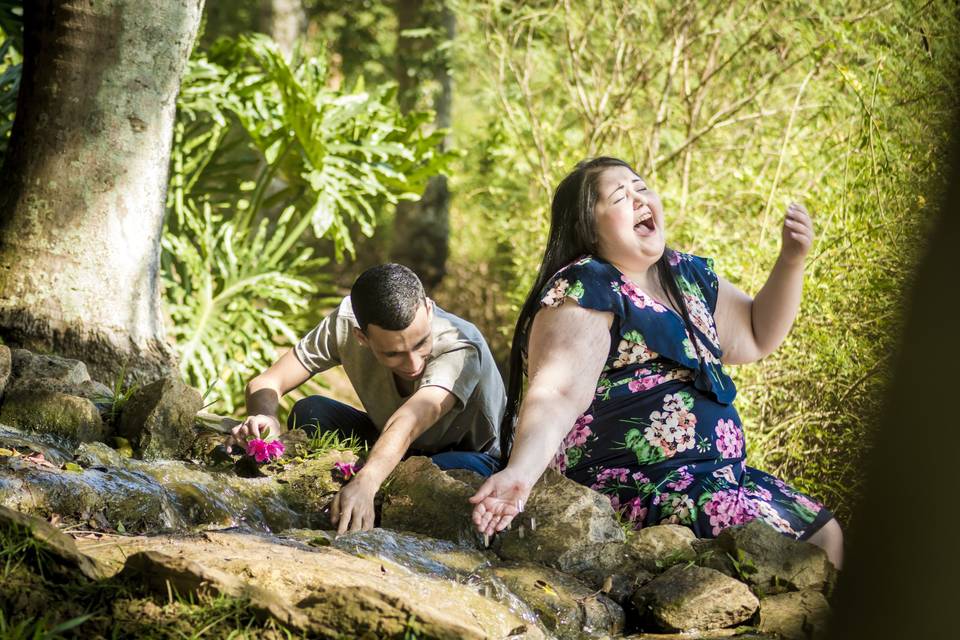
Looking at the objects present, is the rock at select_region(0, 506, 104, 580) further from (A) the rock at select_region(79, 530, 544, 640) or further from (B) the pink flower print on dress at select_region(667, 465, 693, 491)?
(B) the pink flower print on dress at select_region(667, 465, 693, 491)

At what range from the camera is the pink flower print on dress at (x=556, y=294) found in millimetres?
3391

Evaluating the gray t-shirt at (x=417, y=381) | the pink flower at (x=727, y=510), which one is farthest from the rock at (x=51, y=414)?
the pink flower at (x=727, y=510)

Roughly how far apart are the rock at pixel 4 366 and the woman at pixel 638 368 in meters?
1.86

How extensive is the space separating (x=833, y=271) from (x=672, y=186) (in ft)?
8.88

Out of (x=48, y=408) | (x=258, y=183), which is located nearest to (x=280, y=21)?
(x=258, y=183)

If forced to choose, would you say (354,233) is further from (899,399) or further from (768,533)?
(899,399)

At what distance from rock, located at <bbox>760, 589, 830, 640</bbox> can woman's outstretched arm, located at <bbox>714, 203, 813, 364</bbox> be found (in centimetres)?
111

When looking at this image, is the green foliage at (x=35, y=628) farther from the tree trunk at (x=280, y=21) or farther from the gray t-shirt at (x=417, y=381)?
the tree trunk at (x=280, y=21)

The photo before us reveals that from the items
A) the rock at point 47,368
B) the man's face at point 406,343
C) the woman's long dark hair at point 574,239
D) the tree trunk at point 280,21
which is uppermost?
the tree trunk at point 280,21

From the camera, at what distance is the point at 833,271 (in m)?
5.37

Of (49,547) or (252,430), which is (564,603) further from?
(252,430)

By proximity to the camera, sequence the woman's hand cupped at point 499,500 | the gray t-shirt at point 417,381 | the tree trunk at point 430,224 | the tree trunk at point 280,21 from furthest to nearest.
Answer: the tree trunk at point 430,224
the tree trunk at point 280,21
the gray t-shirt at point 417,381
the woman's hand cupped at point 499,500

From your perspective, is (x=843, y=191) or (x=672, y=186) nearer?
(x=843, y=191)

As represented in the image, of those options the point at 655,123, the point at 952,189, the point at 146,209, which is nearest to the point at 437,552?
the point at 952,189
